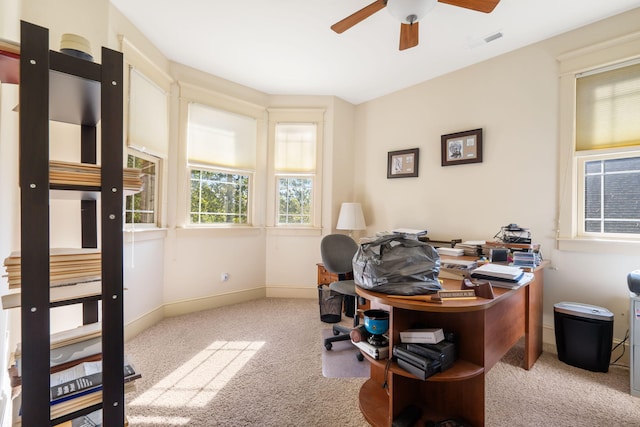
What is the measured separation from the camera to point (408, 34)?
6.72 feet

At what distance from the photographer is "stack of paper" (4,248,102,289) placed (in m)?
0.86

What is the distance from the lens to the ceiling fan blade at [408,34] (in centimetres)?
199

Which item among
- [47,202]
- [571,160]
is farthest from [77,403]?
[571,160]

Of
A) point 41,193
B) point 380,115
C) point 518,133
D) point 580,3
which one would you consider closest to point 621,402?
point 518,133

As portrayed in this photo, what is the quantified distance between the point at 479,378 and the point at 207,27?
3324 mm

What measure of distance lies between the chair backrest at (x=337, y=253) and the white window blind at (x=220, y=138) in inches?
63.4

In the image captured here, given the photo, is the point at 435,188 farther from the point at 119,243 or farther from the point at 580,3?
the point at 119,243

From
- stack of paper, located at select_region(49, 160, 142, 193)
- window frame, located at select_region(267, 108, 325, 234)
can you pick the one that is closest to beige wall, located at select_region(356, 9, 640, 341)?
window frame, located at select_region(267, 108, 325, 234)

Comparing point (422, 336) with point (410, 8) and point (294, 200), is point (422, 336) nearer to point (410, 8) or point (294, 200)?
point (410, 8)

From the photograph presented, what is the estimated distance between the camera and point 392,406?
147cm

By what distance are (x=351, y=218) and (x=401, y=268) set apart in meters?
2.22

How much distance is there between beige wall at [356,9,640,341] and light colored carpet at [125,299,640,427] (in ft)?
2.26

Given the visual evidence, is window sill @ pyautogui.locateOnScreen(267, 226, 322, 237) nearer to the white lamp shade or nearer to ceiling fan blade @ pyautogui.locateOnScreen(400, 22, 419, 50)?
the white lamp shade

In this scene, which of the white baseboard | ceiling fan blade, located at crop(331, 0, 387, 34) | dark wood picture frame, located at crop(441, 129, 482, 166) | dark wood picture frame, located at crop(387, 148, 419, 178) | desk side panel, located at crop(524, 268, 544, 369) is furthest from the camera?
the white baseboard
